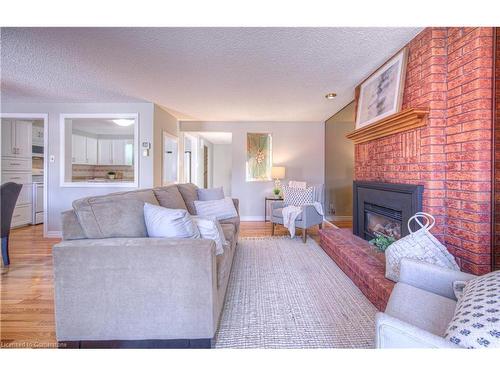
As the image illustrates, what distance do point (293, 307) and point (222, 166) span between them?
803 cm

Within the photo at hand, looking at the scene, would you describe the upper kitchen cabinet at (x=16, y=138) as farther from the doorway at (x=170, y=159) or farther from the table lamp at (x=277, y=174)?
the table lamp at (x=277, y=174)

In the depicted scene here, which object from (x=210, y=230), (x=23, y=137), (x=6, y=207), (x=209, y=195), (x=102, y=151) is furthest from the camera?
(x=102, y=151)

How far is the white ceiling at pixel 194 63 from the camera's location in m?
2.19

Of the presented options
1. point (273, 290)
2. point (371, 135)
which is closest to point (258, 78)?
point (371, 135)

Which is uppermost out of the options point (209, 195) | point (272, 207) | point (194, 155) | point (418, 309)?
point (194, 155)

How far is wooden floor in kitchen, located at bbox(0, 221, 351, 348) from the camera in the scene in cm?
162

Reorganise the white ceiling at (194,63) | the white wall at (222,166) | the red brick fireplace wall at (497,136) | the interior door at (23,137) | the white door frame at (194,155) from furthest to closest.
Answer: the white wall at (222,166), the white door frame at (194,155), the interior door at (23,137), the white ceiling at (194,63), the red brick fireplace wall at (497,136)

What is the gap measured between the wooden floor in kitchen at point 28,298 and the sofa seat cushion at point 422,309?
1938 millimetres

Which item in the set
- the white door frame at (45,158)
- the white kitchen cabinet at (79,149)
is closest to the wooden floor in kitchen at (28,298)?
the white door frame at (45,158)

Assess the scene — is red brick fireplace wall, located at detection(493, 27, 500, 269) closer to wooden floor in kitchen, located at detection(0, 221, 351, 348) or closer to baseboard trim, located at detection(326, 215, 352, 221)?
wooden floor in kitchen, located at detection(0, 221, 351, 348)

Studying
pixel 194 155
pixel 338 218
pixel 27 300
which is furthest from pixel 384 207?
pixel 194 155

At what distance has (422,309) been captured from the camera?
44.4 inches

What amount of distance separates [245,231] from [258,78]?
2661 millimetres

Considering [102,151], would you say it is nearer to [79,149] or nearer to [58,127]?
[79,149]
